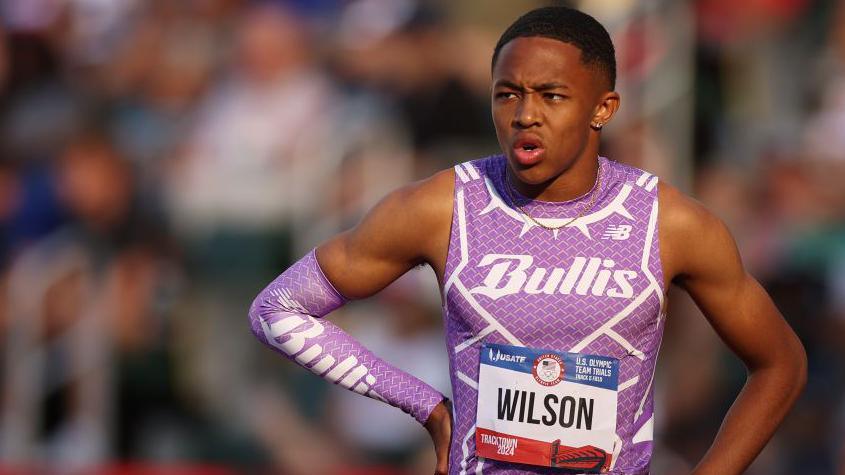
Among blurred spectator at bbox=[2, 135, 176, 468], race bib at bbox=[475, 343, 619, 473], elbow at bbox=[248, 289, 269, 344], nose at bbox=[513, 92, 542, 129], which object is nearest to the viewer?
nose at bbox=[513, 92, 542, 129]

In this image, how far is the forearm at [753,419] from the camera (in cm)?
450

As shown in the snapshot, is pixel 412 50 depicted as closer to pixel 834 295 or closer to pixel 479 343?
pixel 834 295

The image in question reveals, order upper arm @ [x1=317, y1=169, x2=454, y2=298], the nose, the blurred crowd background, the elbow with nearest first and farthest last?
the nose, upper arm @ [x1=317, y1=169, x2=454, y2=298], the elbow, the blurred crowd background

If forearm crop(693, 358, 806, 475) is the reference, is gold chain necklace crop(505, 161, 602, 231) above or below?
above

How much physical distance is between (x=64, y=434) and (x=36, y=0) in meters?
3.60

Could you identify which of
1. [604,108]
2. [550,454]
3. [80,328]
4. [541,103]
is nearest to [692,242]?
[604,108]

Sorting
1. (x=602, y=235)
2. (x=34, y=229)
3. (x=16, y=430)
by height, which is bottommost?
(x=16, y=430)

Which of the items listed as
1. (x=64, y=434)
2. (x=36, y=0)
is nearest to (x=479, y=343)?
(x=64, y=434)

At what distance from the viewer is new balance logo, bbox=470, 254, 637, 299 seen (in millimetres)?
4301

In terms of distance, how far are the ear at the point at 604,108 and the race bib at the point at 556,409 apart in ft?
2.24

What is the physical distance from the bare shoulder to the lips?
1.37 ft

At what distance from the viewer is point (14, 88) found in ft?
34.3

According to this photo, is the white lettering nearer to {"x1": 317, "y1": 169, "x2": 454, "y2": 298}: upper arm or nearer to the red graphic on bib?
{"x1": 317, "y1": 169, "x2": 454, "y2": 298}: upper arm

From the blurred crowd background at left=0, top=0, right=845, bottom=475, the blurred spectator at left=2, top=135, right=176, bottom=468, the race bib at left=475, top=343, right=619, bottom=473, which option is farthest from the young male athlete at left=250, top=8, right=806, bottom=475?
the blurred spectator at left=2, top=135, right=176, bottom=468
